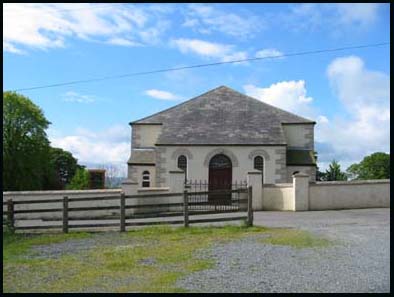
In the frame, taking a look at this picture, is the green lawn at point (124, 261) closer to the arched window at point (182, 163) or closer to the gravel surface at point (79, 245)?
the gravel surface at point (79, 245)

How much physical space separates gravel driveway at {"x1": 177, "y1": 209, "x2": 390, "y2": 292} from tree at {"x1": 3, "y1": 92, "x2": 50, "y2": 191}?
124ft

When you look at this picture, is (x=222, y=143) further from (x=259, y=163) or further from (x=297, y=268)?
(x=297, y=268)

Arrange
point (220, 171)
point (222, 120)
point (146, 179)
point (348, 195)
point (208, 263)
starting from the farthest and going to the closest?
point (146, 179)
point (222, 120)
point (220, 171)
point (348, 195)
point (208, 263)

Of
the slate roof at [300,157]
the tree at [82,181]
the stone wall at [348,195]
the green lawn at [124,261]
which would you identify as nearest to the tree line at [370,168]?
the slate roof at [300,157]

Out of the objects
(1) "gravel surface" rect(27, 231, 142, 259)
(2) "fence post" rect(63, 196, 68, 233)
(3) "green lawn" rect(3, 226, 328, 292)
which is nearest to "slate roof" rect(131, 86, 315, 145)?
(2) "fence post" rect(63, 196, 68, 233)

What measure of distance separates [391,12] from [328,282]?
11.6 ft

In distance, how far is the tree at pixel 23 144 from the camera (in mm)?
44875

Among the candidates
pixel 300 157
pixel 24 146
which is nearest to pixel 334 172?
pixel 300 157

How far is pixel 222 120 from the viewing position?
104 feet

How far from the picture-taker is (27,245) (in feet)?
35.5

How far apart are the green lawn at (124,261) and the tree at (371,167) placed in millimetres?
44568

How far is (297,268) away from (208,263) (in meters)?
1.43

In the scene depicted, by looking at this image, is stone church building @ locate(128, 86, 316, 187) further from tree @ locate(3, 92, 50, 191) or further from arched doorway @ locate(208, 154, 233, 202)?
tree @ locate(3, 92, 50, 191)

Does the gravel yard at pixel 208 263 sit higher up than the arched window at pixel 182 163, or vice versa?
the arched window at pixel 182 163
